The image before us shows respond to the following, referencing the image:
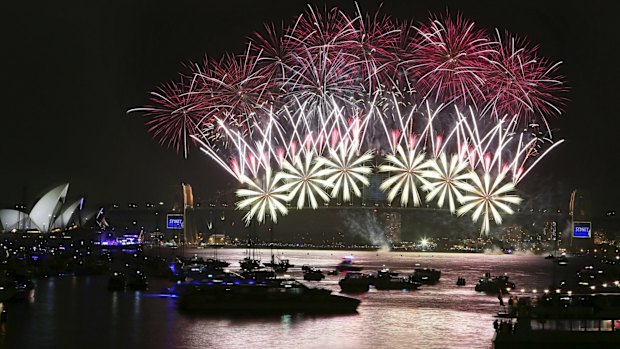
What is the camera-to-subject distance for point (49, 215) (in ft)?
344

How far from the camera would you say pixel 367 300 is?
44.0m

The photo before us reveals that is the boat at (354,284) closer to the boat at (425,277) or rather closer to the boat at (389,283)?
the boat at (389,283)

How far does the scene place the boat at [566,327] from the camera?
83.0 feet

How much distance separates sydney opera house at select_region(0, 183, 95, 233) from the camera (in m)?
101

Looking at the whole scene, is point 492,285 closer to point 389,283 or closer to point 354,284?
point 389,283

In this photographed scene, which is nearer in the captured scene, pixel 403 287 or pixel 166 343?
pixel 166 343

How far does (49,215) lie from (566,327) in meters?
86.4

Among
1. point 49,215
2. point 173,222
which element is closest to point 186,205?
point 173,222

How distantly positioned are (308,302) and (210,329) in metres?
5.80

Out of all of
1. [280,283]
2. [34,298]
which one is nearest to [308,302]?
[280,283]

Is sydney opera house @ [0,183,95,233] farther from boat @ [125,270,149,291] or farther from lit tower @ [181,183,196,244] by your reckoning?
boat @ [125,270,149,291]

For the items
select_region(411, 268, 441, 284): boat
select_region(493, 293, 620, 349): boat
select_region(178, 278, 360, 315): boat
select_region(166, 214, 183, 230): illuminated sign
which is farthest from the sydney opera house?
select_region(493, 293, 620, 349): boat

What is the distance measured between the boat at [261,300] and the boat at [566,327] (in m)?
11.3

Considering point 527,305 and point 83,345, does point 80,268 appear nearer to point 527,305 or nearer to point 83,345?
point 83,345
